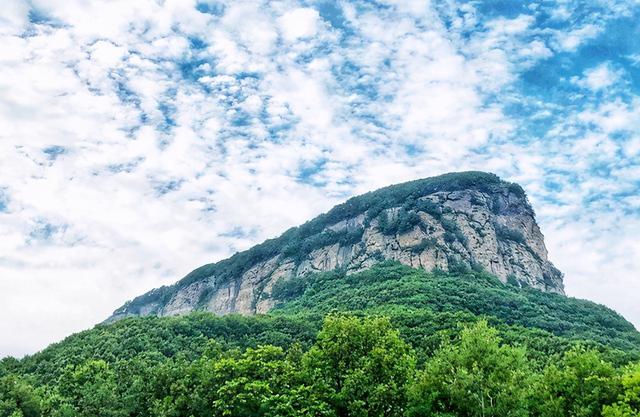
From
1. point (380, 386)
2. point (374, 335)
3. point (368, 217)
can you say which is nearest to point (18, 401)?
point (374, 335)

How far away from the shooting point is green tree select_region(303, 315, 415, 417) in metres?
30.4

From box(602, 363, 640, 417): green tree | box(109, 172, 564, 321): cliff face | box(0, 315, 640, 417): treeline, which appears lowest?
box(602, 363, 640, 417): green tree

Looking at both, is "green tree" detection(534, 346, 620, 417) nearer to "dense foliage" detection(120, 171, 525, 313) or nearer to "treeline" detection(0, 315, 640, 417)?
"treeline" detection(0, 315, 640, 417)

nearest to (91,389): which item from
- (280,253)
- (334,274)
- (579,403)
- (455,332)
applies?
(579,403)

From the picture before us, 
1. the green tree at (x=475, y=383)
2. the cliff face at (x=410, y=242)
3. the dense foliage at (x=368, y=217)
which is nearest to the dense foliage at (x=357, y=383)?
the green tree at (x=475, y=383)

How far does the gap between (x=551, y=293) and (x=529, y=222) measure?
27.4 meters

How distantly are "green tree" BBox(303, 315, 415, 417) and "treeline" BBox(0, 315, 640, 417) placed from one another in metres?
0.06

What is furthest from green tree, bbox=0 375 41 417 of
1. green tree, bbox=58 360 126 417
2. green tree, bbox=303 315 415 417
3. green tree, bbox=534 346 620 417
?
green tree, bbox=534 346 620 417

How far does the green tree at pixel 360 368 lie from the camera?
99.7 feet

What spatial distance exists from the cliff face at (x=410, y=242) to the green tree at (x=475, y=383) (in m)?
91.8

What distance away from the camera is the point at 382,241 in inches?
5448

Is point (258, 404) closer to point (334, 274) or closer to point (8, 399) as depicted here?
point (8, 399)

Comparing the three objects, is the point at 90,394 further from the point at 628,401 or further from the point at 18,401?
the point at 628,401

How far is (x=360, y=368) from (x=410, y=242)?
335 feet
